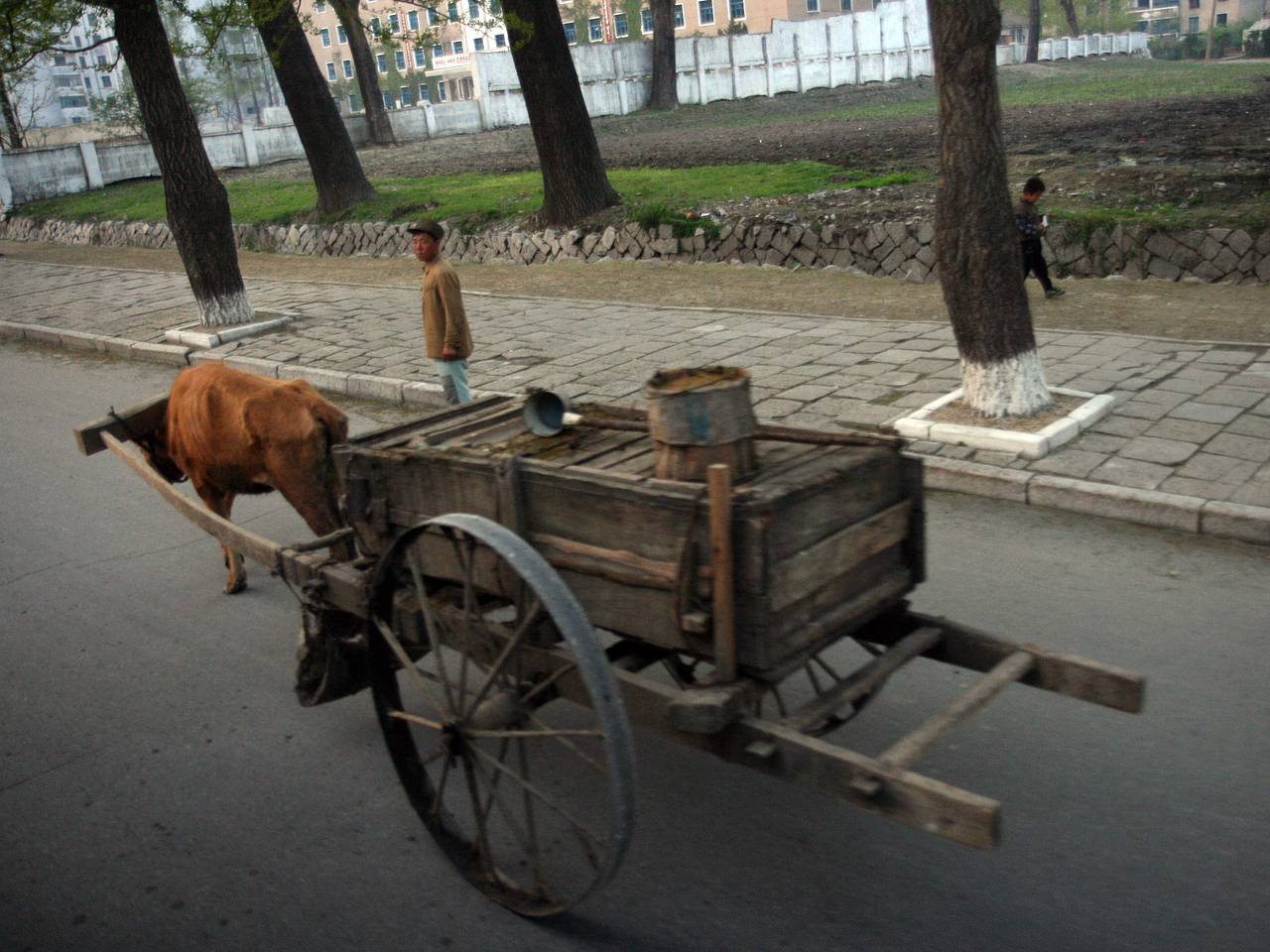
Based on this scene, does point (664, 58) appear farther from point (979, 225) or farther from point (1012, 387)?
point (1012, 387)

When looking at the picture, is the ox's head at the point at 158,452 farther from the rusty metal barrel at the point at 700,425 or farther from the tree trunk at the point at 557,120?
the tree trunk at the point at 557,120

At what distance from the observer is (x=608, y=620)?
10.6 ft

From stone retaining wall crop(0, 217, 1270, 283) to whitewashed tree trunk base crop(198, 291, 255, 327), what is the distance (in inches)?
178

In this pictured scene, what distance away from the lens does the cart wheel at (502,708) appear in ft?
9.39

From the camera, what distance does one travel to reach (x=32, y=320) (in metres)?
15.1

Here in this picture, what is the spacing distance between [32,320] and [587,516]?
47.7ft

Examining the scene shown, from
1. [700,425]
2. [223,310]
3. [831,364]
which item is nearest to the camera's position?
[700,425]

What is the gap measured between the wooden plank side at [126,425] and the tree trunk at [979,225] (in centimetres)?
473

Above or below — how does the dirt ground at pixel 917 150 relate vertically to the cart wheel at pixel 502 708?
above

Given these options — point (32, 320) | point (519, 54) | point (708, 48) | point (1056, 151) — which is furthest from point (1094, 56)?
point (32, 320)

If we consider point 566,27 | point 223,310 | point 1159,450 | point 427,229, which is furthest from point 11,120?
point 566,27

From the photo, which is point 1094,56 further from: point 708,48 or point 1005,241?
point 1005,241

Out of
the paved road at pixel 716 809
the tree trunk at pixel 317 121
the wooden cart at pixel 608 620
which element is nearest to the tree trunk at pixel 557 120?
the tree trunk at pixel 317 121

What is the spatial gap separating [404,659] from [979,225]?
5.01m
